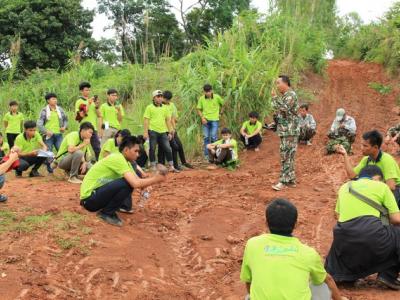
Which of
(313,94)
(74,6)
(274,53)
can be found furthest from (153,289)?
(74,6)

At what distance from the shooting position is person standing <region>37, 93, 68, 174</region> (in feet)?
32.0

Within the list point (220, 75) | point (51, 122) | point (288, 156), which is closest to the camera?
point (288, 156)

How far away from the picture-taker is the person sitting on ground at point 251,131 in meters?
11.4

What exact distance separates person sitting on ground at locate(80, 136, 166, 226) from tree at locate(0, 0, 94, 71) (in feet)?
55.1

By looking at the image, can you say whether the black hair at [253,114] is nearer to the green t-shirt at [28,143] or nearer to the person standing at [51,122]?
the person standing at [51,122]

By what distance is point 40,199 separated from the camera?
719 centimetres

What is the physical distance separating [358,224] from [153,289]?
1896 millimetres

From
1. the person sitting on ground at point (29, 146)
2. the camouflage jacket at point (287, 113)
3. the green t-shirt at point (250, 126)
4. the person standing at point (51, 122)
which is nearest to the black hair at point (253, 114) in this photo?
the green t-shirt at point (250, 126)

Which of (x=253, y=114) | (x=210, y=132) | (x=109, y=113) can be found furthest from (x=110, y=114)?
(x=253, y=114)

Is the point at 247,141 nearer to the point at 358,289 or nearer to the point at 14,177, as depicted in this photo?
the point at 14,177

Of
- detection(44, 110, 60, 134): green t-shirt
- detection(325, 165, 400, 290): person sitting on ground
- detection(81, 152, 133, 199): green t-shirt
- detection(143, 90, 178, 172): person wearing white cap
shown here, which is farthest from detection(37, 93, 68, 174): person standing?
detection(325, 165, 400, 290): person sitting on ground

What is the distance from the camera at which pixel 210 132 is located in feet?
37.1

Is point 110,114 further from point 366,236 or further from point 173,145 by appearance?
point 366,236

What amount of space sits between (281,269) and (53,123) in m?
7.51
